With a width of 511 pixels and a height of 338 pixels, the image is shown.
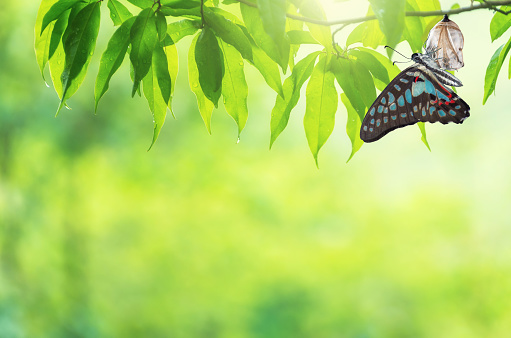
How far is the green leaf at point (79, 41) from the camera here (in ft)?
1.62

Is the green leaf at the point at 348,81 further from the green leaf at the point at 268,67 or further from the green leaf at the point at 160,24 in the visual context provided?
the green leaf at the point at 160,24

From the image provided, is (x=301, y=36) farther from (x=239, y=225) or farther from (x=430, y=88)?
(x=239, y=225)

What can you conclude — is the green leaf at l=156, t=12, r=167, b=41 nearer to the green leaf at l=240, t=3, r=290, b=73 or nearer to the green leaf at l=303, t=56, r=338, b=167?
the green leaf at l=240, t=3, r=290, b=73

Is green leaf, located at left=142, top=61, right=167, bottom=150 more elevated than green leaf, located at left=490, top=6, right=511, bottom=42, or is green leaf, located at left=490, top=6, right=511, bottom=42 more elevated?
green leaf, located at left=490, top=6, right=511, bottom=42

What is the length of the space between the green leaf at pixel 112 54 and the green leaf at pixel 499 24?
18.7 inches

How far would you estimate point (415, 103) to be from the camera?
23.8 inches

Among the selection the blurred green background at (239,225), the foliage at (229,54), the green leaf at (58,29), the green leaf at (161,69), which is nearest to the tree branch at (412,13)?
the foliage at (229,54)

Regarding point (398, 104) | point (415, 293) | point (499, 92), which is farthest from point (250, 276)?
point (398, 104)

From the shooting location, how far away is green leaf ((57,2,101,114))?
1.62ft

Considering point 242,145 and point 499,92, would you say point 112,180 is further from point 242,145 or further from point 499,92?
point 499,92

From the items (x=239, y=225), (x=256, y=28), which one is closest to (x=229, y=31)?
(x=256, y=28)

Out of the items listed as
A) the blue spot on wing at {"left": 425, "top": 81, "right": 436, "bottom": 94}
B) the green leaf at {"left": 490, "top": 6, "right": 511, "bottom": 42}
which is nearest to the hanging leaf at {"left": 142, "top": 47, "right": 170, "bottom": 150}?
the blue spot on wing at {"left": 425, "top": 81, "right": 436, "bottom": 94}

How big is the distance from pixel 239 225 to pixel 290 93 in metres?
5.00

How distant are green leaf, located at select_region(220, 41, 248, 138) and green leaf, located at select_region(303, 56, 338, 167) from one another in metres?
0.08
